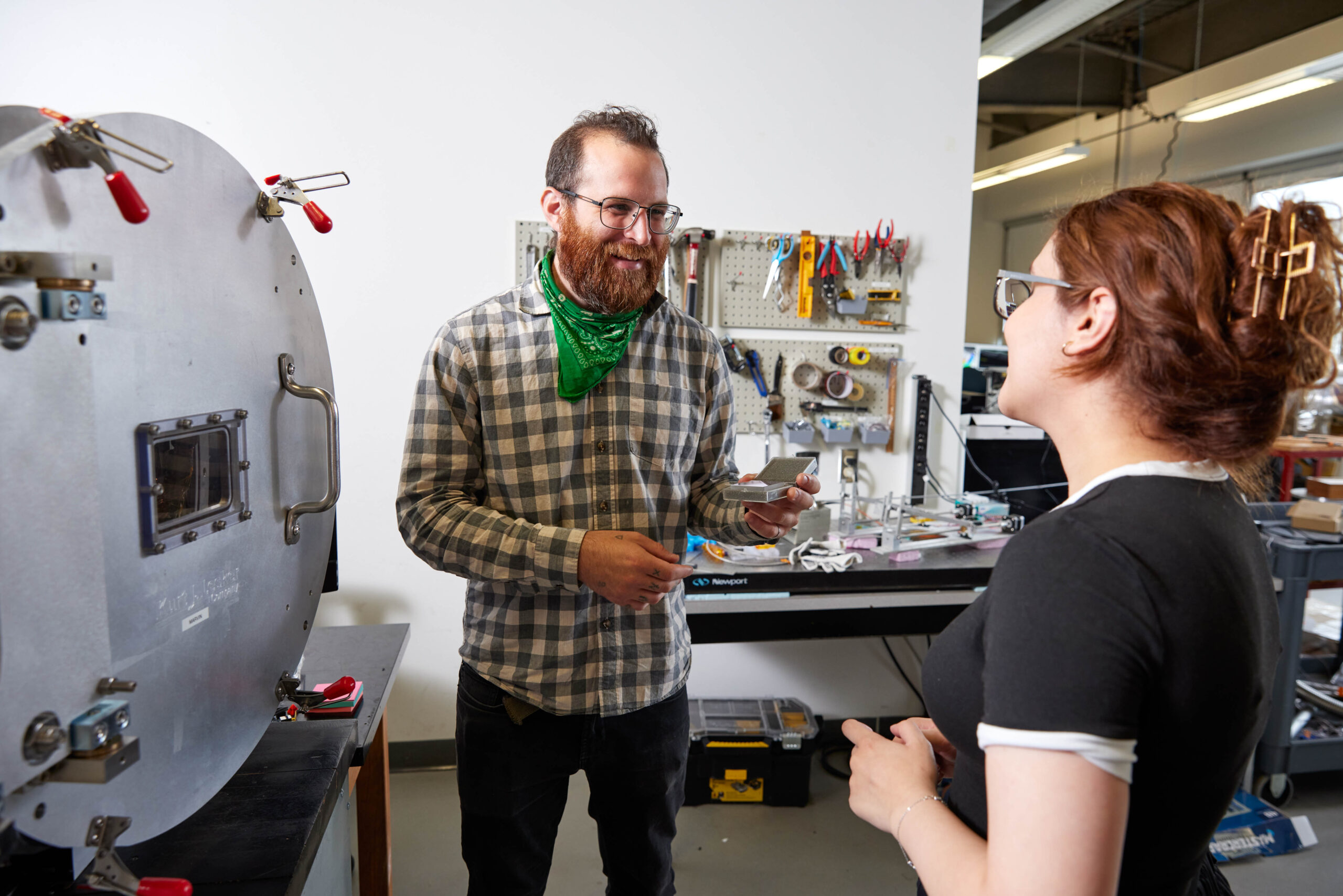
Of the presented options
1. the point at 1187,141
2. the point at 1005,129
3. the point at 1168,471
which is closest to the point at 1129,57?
the point at 1187,141

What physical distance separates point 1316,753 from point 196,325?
3.07 metres

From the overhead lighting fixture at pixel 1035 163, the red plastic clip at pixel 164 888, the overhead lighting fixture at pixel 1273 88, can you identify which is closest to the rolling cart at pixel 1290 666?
the overhead lighting fixture at pixel 1273 88

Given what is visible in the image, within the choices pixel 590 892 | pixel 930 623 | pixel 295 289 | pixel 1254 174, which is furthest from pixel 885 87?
pixel 1254 174

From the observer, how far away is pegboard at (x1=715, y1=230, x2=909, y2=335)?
8.46 ft

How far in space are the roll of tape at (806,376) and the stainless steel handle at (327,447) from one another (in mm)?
1898

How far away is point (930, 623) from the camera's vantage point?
251 cm

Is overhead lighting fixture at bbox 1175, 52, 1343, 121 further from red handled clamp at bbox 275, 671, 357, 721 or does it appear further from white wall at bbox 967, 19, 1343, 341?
red handled clamp at bbox 275, 671, 357, 721

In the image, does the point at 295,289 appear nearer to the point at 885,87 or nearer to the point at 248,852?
the point at 248,852

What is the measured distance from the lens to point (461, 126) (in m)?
2.37

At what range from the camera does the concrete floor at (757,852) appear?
6.81 ft

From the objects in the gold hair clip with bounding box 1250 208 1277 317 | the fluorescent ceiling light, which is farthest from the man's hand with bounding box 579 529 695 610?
the fluorescent ceiling light

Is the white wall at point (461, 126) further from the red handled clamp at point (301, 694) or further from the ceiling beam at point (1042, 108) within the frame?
the ceiling beam at point (1042, 108)

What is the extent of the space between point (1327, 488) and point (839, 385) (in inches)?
67.1

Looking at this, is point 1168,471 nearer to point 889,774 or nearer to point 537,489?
point 889,774
